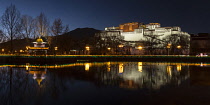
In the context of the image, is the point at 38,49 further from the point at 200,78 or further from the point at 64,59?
the point at 200,78

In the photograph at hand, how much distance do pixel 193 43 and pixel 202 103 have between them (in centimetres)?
10989

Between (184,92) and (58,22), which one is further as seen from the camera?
(58,22)

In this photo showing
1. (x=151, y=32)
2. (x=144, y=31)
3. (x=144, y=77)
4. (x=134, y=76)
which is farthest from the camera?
(x=144, y=31)

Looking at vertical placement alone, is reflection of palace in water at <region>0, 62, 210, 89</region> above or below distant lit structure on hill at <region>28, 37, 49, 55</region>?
below

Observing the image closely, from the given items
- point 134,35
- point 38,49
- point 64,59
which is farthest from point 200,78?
point 134,35

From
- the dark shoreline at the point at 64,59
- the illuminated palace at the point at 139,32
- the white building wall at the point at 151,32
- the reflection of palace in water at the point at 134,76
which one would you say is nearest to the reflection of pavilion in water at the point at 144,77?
the reflection of palace in water at the point at 134,76

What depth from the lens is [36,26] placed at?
2217 inches

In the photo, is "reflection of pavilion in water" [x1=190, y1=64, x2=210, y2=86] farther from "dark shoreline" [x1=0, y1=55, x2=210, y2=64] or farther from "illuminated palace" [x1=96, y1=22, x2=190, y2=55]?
"illuminated palace" [x1=96, y1=22, x2=190, y2=55]

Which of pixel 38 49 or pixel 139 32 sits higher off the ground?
pixel 139 32

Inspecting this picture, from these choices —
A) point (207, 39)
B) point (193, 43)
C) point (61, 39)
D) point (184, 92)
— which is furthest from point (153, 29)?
point (184, 92)

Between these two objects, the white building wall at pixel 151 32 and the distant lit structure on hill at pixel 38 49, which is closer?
the distant lit structure on hill at pixel 38 49

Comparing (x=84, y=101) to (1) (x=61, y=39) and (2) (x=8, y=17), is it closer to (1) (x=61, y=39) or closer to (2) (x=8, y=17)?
(2) (x=8, y=17)

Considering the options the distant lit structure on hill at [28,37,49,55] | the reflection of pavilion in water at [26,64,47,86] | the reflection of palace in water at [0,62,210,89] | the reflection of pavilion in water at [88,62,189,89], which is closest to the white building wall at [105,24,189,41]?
the distant lit structure on hill at [28,37,49,55]

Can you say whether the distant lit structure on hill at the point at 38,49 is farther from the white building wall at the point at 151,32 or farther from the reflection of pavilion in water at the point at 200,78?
the white building wall at the point at 151,32
